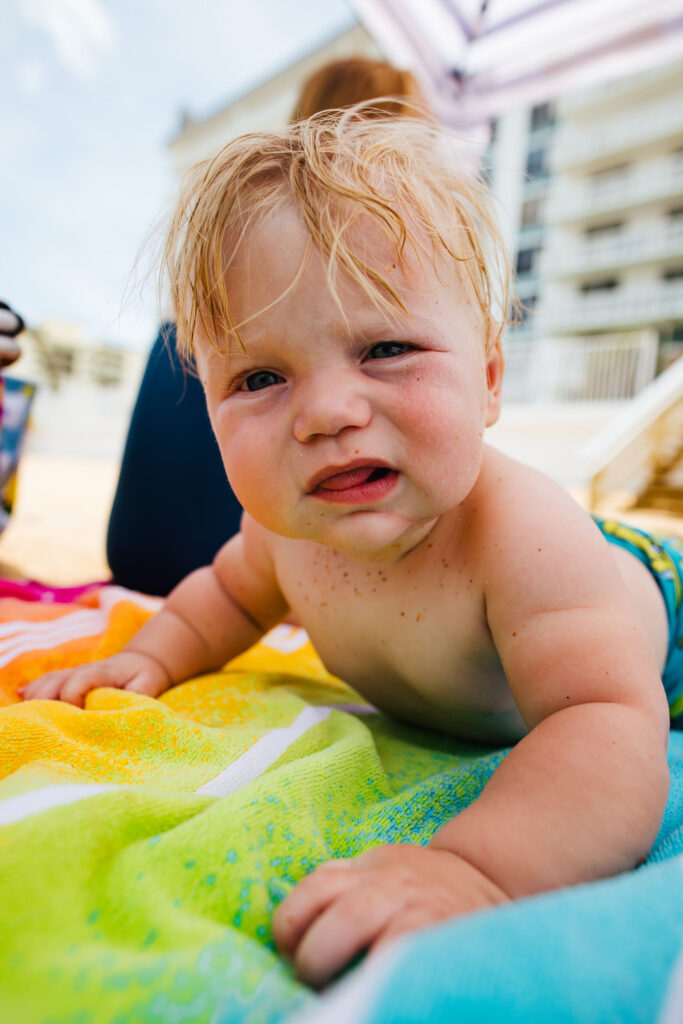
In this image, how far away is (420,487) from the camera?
2.10 feet

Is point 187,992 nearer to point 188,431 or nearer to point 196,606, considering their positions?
point 196,606

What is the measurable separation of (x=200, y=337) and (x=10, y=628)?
694 millimetres

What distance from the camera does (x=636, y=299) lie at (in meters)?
19.6

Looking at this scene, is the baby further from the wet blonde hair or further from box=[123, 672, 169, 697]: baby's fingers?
the wet blonde hair

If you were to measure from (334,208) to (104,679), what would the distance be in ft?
2.25

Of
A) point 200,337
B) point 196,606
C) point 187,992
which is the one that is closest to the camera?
point 187,992

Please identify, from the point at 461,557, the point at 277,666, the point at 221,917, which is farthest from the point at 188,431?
the point at 221,917

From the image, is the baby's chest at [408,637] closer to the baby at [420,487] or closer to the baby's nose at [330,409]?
the baby at [420,487]

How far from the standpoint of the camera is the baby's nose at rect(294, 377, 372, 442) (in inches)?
Answer: 23.3

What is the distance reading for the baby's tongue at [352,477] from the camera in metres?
0.64

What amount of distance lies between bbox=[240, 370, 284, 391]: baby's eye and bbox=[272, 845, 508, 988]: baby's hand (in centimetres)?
44

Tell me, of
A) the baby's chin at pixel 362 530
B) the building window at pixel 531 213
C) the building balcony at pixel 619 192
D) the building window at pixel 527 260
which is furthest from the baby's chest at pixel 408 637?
the building window at pixel 531 213

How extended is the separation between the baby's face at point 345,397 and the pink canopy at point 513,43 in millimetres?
2948

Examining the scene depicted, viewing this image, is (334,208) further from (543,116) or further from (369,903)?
(543,116)
